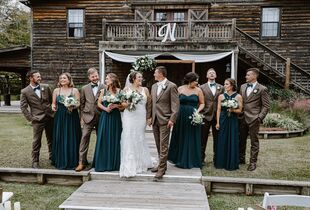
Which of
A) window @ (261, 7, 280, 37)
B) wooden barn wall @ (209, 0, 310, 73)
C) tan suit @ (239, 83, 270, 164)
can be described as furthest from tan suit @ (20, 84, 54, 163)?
window @ (261, 7, 280, 37)

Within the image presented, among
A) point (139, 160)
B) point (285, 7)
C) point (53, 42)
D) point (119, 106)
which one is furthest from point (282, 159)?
point (53, 42)

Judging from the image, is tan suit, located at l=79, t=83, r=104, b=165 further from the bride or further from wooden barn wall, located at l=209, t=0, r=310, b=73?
wooden barn wall, located at l=209, t=0, r=310, b=73

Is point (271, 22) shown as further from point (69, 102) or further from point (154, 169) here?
point (69, 102)

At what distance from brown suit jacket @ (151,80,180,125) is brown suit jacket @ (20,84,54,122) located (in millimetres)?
2282

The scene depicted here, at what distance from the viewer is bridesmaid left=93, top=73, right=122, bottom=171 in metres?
6.37

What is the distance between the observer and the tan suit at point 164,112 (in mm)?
6195

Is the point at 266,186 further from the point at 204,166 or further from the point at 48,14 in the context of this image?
the point at 48,14

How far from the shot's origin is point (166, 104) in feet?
20.8

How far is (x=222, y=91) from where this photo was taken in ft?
24.0

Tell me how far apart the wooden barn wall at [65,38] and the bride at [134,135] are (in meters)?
13.3

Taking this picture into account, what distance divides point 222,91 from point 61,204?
4.11 metres

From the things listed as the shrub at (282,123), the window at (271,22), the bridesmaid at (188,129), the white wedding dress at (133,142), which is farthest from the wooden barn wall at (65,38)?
the white wedding dress at (133,142)

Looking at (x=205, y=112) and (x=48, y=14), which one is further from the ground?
(x=48, y=14)

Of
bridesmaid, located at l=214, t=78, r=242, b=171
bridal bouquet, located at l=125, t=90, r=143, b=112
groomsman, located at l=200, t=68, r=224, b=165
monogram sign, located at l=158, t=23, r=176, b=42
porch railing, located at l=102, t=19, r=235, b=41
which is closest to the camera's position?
bridal bouquet, located at l=125, t=90, r=143, b=112
